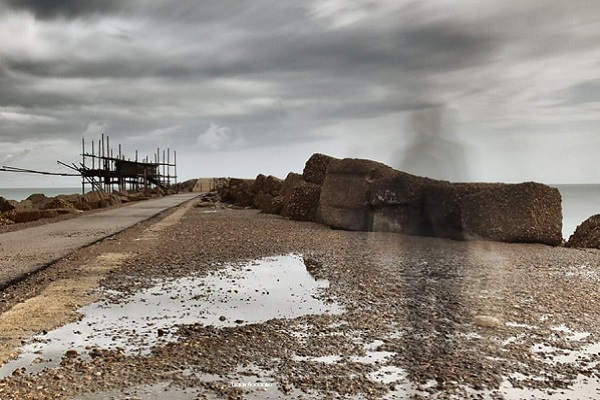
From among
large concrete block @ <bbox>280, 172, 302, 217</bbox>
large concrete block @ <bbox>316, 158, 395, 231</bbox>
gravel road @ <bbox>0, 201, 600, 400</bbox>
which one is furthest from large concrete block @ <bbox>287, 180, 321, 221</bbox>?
gravel road @ <bbox>0, 201, 600, 400</bbox>

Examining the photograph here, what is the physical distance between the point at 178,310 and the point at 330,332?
52.4 inches

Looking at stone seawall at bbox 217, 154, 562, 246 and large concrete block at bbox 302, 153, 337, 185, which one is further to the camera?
large concrete block at bbox 302, 153, 337, 185

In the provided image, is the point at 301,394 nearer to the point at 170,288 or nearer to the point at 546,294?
the point at 170,288

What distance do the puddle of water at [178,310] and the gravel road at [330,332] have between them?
0.02 m

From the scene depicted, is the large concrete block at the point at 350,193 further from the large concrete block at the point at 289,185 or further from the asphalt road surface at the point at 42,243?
the asphalt road surface at the point at 42,243

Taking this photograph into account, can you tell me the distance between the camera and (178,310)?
4305 mm

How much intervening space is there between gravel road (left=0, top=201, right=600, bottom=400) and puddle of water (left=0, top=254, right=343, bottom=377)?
2 centimetres

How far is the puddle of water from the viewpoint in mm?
3402

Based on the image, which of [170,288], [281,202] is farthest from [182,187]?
[170,288]

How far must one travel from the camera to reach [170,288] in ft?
16.8

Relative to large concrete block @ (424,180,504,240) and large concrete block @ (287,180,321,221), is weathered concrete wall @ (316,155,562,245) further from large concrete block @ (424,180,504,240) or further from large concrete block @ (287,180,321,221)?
large concrete block @ (287,180,321,221)

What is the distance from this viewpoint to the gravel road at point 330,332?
9.07 ft

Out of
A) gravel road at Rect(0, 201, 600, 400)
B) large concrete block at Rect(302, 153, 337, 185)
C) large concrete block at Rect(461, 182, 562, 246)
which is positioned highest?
large concrete block at Rect(302, 153, 337, 185)

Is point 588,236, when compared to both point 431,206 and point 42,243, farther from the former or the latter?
point 42,243
